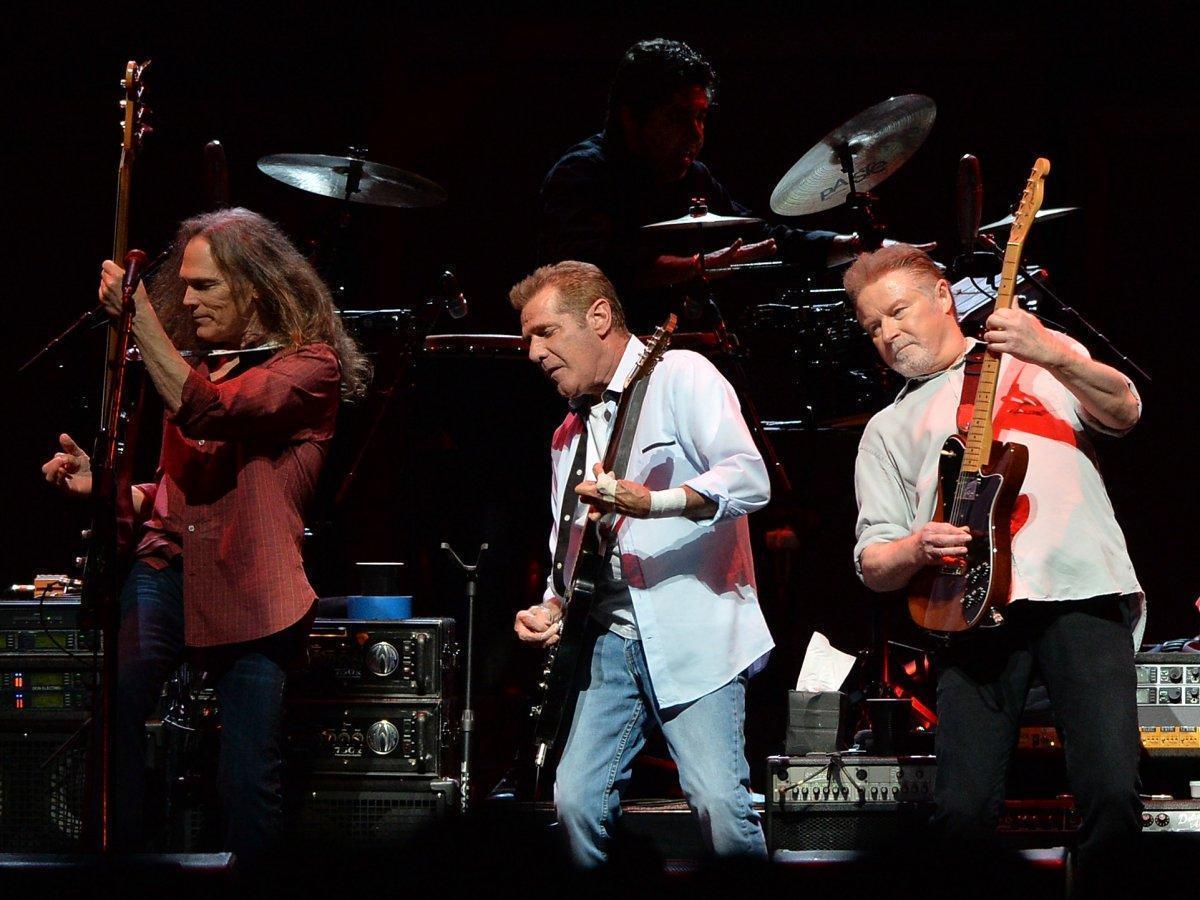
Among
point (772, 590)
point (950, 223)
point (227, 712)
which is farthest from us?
point (950, 223)

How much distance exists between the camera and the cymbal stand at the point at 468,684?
482cm

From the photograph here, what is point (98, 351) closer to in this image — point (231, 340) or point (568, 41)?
point (231, 340)

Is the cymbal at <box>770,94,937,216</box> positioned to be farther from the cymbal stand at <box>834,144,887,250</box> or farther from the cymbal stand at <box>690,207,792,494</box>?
the cymbal stand at <box>690,207,792,494</box>

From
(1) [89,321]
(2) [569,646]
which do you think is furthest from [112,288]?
(2) [569,646]

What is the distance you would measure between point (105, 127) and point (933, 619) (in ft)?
19.1

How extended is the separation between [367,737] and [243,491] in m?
1.25

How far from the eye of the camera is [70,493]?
3.95 metres

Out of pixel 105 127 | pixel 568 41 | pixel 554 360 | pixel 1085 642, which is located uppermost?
pixel 568 41

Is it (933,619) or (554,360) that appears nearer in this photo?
(933,619)

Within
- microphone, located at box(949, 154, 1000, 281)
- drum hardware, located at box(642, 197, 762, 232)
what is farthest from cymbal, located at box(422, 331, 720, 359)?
microphone, located at box(949, 154, 1000, 281)

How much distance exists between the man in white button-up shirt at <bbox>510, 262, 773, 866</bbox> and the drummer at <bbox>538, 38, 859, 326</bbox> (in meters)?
1.33

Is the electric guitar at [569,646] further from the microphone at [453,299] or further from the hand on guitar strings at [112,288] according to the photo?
the microphone at [453,299]

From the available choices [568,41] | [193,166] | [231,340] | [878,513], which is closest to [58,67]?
[193,166]

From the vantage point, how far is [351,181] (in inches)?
217
